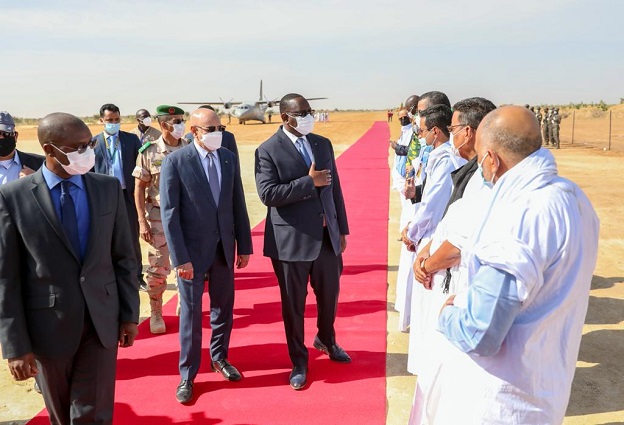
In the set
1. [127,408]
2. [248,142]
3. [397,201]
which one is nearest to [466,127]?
[127,408]

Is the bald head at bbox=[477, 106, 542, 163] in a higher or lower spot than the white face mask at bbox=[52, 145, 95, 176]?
higher

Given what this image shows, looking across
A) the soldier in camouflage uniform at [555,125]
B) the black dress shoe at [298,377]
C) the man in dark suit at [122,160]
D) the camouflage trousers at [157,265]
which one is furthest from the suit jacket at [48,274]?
the soldier in camouflage uniform at [555,125]

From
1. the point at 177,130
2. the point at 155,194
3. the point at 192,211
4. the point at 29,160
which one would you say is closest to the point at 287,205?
the point at 192,211

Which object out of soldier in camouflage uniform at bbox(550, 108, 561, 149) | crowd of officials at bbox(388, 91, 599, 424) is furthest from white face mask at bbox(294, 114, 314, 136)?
soldier in camouflage uniform at bbox(550, 108, 561, 149)

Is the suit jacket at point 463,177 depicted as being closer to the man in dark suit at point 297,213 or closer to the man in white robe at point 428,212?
the man in white robe at point 428,212

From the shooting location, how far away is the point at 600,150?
23875mm

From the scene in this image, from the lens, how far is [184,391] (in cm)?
405

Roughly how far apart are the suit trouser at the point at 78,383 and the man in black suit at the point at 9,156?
198cm

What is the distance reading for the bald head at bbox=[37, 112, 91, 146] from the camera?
9.17 feet

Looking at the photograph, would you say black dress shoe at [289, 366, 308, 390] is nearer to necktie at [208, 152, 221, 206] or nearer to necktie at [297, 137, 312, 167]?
necktie at [208, 152, 221, 206]

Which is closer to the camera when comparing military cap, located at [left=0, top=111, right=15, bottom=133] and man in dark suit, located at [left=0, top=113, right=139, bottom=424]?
man in dark suit, located at [left=0, top=113, right=139, bottom=424]

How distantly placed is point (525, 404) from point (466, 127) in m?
2.08

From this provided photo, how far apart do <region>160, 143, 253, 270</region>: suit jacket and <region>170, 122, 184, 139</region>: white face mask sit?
1172 mm

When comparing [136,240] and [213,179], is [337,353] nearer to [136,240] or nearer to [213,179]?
[213,179]
